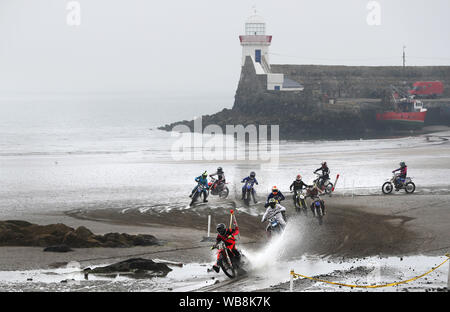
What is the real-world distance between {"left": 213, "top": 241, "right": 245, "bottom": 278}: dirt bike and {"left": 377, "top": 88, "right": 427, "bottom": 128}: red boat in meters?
70.0

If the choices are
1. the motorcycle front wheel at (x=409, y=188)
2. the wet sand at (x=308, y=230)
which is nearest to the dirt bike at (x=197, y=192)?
the wet sand at (x=308, y=230)

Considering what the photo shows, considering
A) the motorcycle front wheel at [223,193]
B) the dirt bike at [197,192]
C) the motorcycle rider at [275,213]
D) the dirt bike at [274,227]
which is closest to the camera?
the dirt bike at [274,227]

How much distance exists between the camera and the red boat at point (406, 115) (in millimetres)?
83062

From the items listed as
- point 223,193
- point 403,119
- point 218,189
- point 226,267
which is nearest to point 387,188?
point 223,193

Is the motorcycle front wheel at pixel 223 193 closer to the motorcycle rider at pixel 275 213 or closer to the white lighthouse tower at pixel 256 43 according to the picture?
the motorcycle rider at pixel 275 213

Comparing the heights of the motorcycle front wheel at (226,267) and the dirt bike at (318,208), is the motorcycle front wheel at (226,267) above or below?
below

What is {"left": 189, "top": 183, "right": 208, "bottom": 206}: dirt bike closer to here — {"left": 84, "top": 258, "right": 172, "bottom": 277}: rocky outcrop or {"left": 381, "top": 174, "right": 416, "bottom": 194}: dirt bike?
{"left": 381, "top": 174, "right": 416, "bottom": 194}: dirt bike

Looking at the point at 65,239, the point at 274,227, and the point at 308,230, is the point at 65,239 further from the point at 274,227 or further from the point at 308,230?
the point at 308,230

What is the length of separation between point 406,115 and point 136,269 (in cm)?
7162

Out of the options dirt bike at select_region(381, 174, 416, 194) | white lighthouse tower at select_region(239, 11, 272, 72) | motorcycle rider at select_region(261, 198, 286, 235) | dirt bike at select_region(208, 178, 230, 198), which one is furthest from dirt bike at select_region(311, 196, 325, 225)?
white lighthouse tower at select_region(239, 11, 272, 72)

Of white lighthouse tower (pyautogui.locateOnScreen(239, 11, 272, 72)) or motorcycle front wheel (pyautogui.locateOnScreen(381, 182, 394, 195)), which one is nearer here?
motorcycle front wheel (pyautogui.locateOnScreen(381, 182, 394, 195))

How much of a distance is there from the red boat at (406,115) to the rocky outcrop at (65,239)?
66.8 meters

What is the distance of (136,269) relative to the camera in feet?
55.3

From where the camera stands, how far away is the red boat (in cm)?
8306
